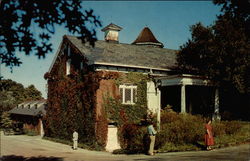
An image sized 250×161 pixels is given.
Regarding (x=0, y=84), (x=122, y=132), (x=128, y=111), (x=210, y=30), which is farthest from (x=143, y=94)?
(x=0, y=84)

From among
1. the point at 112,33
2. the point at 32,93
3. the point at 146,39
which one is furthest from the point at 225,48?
the point at 32,93

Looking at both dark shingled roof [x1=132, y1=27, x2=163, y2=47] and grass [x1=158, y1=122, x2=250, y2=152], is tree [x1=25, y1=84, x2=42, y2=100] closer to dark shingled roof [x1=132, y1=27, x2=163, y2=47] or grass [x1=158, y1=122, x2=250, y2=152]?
dark shingled roof [x1=132, y1=27, x2=163, y2=47]

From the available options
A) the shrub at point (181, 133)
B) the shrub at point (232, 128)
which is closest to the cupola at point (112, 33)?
the shrub at point (181, 133)

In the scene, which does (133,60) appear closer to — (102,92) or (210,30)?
(102,92)

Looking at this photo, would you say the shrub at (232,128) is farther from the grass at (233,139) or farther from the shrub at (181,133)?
the shrub at (181,133)

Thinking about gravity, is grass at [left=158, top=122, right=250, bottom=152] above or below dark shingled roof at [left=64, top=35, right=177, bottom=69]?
below

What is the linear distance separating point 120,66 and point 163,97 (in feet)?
18.2

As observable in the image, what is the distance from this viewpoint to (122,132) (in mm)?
23516

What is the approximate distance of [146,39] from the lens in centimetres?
4759

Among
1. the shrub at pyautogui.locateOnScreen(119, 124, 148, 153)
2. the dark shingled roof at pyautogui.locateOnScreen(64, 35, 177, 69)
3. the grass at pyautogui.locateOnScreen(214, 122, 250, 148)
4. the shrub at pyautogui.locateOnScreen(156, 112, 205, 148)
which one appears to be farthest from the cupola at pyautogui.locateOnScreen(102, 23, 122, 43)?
the grass at pyautogui.locateOnScreen(214, 122, 250, 148)

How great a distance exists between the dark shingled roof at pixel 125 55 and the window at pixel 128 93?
5.73 ft

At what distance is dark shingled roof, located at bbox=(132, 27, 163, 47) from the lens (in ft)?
154

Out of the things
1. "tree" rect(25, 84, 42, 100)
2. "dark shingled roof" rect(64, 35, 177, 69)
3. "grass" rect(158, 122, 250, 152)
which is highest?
"dark shingled roof" rect(64, 35, 177, 69)

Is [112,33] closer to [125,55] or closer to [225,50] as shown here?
[125,55]
